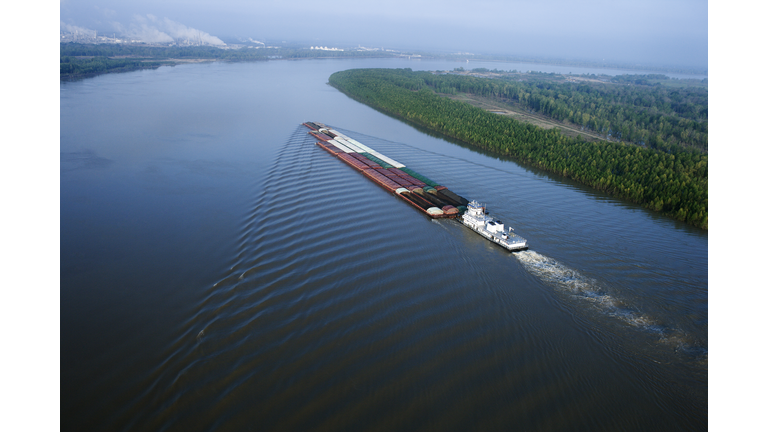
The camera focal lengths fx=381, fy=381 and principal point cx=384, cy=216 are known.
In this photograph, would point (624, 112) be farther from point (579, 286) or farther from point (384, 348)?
point (384, 348)

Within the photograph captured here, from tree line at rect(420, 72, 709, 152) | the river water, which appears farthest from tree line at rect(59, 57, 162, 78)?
tree line at rect(420, 72, 709, 152)

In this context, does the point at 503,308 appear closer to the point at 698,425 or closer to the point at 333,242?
the point at 698,425

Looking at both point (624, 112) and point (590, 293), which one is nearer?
point (590, 293)

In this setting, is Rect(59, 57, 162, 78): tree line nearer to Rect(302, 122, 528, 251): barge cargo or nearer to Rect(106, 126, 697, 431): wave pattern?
Rect(302, 122, 528, 251): barge cargo

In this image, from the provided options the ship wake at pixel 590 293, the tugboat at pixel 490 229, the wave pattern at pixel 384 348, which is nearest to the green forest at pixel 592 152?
the ship wake at pixel 590 293

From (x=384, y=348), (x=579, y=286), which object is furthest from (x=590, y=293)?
(x=384, y=348)

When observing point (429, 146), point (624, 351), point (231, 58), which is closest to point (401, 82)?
point (429, 146)
